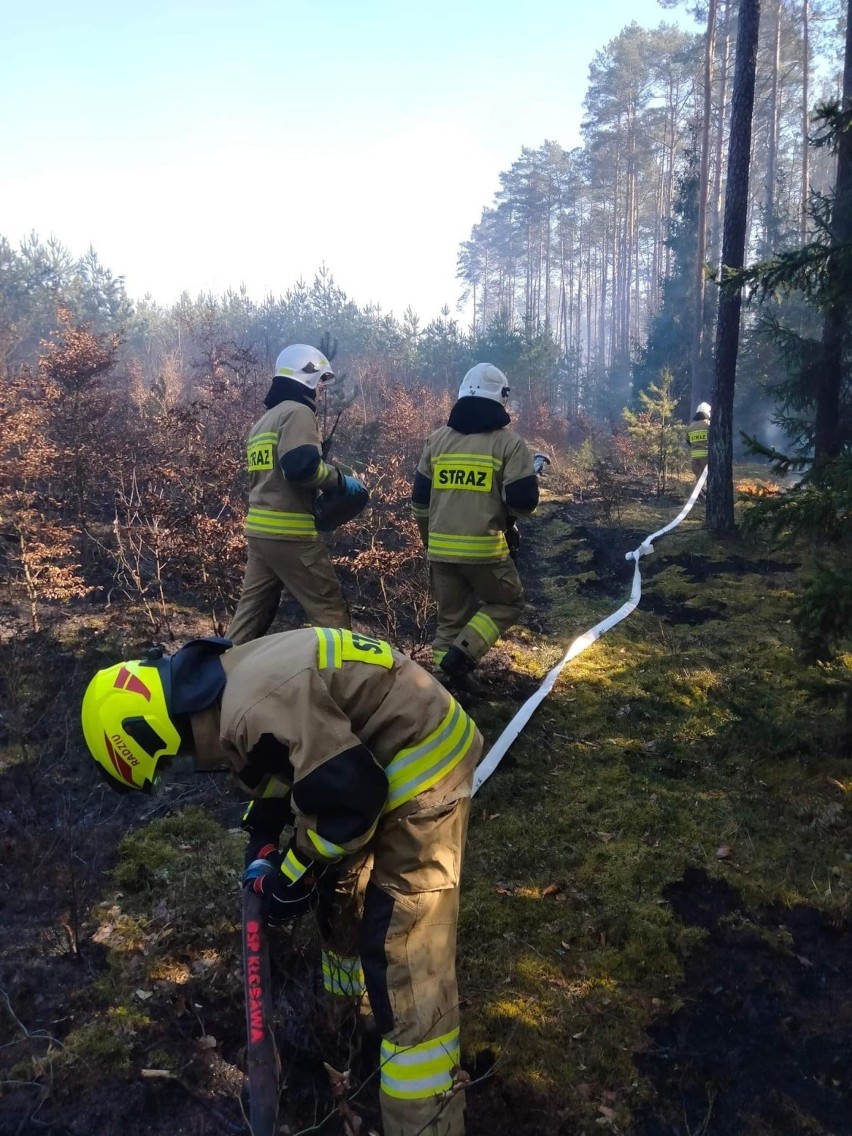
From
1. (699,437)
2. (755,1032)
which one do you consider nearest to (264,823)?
(755,1032)

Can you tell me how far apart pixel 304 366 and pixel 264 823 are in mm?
3453

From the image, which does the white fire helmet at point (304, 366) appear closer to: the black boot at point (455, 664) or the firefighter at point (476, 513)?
the firefighter at point (476, 513)

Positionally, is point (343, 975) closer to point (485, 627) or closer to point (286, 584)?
point (485, 627)

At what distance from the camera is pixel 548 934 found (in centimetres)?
327

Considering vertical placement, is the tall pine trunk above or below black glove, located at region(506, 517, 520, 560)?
above

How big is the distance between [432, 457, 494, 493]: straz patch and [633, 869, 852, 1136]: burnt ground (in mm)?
Result: 2765

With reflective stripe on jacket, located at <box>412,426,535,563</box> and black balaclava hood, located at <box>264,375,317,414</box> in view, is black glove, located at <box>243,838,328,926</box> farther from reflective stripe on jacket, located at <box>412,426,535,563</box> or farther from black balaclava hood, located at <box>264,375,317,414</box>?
black balaclava hood, located at <box>264,375,317,414</box>

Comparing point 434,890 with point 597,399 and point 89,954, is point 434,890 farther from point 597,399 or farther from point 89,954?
point 597,399

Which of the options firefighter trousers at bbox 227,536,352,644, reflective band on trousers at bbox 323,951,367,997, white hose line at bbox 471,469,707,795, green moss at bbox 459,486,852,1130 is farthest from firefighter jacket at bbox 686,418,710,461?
reflective band on trousers at bbox 323,951,367,997

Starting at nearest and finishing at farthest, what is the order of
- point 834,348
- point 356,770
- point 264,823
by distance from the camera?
1. point 356,770
2. point 264,823
3. point 834,348

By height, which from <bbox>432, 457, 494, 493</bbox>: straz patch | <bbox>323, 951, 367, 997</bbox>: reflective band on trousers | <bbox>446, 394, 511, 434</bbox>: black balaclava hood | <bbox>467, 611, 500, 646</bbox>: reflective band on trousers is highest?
<bbox>446, 394, 511, 434</bbox>: black balaclava hood

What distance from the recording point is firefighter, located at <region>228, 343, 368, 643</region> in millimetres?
4961

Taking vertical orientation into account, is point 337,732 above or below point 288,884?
above

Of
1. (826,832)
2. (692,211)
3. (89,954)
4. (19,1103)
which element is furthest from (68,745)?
(692,211)
